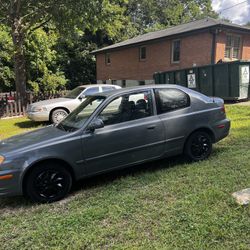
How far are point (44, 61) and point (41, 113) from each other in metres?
14.6

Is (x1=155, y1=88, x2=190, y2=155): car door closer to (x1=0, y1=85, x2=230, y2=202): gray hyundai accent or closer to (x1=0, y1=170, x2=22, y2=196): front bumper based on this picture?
(x1=0, y1=85, x2=230, y2=202): gray hyundai accent

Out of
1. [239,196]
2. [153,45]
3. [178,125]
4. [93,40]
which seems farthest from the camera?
[93,40]

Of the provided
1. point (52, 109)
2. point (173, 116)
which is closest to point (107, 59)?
point (52, 109)

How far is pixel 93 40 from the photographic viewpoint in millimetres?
33219

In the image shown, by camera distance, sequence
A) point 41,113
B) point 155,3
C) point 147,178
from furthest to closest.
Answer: point 155,3 → point 41,113 → point 147,178

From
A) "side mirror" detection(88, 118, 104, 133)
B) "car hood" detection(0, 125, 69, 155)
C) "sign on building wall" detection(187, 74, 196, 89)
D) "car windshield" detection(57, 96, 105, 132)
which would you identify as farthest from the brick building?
"car hood" detection(0, 125, 69, 155)

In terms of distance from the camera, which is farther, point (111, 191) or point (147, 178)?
point (147, 178)

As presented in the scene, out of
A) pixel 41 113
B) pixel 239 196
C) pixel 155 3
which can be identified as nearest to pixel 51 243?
pixel 239 196

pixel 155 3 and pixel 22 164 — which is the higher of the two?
pixel 155 3

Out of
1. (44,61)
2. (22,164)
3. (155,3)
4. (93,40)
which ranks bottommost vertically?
(22,164)

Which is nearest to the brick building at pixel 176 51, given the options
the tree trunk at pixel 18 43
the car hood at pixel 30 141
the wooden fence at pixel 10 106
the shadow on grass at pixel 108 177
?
the tree trunk at pixel 18 43

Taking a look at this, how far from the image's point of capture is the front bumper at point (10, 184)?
431 cm

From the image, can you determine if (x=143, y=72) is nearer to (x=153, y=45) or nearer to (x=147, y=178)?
(x=153, y=45)

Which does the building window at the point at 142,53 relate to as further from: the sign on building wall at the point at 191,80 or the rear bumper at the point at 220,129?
the rear bumper at the point at 220,129
